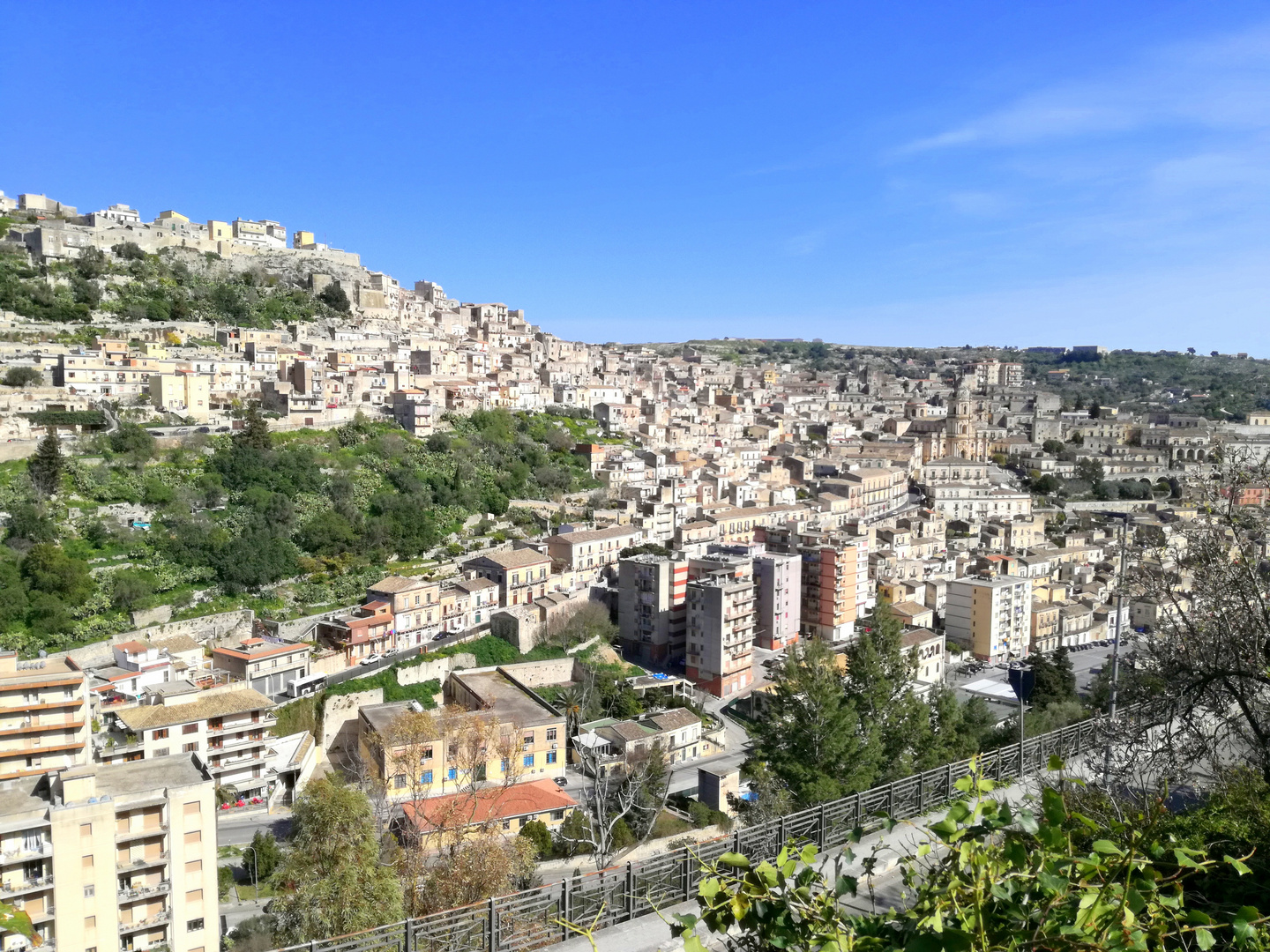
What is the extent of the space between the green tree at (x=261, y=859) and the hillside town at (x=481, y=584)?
0.45 meters

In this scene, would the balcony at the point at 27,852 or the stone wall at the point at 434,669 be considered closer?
the balcony at the point at 27,852

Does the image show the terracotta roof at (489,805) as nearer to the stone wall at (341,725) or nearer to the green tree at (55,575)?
the stone wall at (341,725)

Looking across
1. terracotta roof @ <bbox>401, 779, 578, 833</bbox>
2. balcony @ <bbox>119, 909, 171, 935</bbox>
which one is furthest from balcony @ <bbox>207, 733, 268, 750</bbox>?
balcony @ <bbox>119, 909, 171, 935</bbox>

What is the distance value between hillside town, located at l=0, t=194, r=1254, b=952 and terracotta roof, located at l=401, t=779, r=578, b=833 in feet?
0.28

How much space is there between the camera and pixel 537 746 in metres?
16.7

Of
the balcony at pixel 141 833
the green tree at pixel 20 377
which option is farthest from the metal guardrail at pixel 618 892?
the green tree at pixel 20 377

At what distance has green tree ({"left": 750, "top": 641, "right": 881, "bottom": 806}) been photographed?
8.64 metres

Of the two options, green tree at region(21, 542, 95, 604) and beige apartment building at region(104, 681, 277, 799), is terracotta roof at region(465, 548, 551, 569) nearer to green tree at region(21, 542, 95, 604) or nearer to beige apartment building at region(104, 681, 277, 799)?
beige apartment building at region(104, 681, 277, 799)

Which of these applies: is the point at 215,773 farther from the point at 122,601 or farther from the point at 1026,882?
the point at 1026,882

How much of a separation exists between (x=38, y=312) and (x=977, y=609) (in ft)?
112

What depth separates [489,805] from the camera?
564 inches

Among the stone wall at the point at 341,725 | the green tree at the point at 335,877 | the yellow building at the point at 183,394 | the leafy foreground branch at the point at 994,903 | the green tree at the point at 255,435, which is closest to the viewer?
the leafy foreground branch at the point at 994,903

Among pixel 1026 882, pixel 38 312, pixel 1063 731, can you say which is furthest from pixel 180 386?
pixel 1026 882

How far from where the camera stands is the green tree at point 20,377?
26.5 metres
